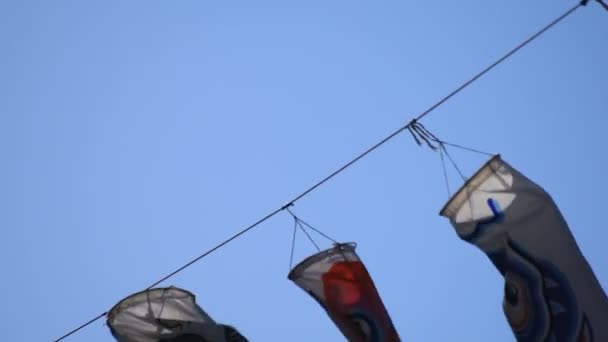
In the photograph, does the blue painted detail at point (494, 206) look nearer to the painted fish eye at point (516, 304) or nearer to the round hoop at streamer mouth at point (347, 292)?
the painted fish eye at point (516, 304)

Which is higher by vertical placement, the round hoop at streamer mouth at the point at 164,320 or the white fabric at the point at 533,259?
the round hoop at streamer mouth at the point at 164,320

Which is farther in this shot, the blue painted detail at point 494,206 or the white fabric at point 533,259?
the blue painted detail at point 494,206

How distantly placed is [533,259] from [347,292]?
2.08 metres

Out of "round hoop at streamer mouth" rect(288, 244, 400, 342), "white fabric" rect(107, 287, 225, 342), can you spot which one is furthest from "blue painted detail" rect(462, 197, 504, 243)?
"white fabric" rect(107, 287, 225, 342)

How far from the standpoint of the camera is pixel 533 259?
7.28 meters

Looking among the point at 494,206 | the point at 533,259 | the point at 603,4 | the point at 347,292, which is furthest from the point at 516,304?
the point at 603,4

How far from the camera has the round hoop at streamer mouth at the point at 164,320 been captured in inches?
333

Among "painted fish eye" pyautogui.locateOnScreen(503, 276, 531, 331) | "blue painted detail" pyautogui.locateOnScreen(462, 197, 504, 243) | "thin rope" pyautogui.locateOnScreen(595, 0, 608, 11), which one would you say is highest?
"thin rope" pyautogui.locateOnScreen(595, 0, 608, 11)

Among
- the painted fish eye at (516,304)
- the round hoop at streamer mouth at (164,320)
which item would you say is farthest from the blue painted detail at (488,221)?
the round hoop at streamer mouth at (164,320)

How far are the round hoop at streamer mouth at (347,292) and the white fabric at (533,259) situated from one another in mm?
1260

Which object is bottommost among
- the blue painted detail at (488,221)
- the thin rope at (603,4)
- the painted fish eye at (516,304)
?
the painted fish eye at (516,304)

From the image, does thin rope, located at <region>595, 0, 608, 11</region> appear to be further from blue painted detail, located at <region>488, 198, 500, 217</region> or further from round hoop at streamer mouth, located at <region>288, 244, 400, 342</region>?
round hoop at streamer mouth, located at <region>288, 244, 400, 342</region>

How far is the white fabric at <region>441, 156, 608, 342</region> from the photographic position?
704cm

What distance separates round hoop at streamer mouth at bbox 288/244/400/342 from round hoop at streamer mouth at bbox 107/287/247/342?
4.02 feet
